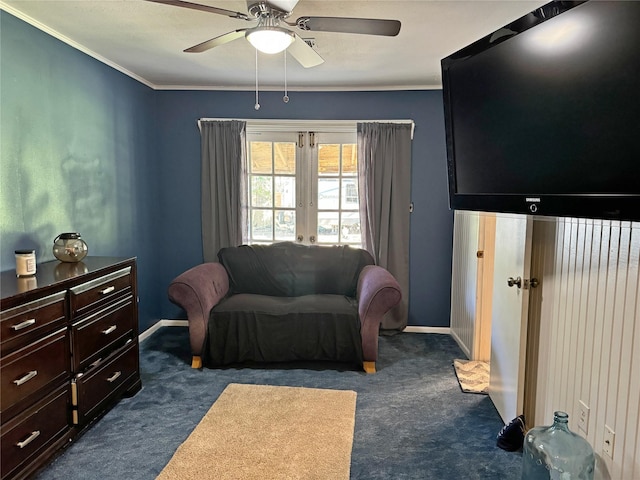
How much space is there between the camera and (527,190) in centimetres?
153

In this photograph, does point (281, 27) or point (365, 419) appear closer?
point (281, 27)

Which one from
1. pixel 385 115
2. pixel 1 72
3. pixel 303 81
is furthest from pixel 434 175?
pixel 1 72

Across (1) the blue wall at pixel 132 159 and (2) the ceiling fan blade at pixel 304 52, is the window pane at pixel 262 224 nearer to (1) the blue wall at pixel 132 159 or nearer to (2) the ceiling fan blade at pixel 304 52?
(1) the blue wall at pixel 132 159

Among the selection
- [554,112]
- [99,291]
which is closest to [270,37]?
[554,112]

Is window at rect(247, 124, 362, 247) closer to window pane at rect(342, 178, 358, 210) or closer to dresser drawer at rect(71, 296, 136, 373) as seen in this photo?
window pane at rect(342, 178, 358, 210)

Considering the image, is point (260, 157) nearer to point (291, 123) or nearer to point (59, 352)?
point (291, 123)

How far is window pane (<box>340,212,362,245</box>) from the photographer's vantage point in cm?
427

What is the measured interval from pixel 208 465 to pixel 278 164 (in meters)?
2.78

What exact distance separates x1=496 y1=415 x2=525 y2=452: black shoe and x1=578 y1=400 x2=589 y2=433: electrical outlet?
1.52 ft

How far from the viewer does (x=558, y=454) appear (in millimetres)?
1792

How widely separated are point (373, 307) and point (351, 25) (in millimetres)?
1934

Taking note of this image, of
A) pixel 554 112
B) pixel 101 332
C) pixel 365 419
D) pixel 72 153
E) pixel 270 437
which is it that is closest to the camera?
pixel 554 112

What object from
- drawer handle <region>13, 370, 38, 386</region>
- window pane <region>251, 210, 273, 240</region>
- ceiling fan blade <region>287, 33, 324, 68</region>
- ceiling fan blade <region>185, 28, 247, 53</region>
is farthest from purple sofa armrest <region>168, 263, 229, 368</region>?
ceiling fan blade <region>287, 33, 324, 68</region>

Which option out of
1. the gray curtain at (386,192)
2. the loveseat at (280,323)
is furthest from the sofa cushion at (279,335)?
the gray curtain at (386,192)
